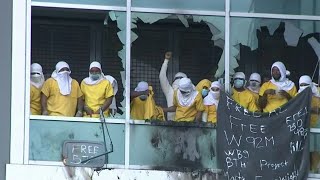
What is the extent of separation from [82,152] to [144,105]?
1.15 metres

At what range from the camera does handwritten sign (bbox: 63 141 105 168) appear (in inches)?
608

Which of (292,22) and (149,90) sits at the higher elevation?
(292,22)

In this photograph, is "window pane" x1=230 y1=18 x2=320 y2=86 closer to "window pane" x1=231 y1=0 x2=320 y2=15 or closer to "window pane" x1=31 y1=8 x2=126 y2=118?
"window pane" x1=231 y1=0 x2=320 y2=15

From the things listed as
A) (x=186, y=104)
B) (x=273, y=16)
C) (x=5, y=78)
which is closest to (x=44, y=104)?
(x=5, y=78)

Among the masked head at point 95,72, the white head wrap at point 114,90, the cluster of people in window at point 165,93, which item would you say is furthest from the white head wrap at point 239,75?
the masked head at point 95,72

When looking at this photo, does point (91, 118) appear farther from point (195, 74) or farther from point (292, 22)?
point (292, 22)

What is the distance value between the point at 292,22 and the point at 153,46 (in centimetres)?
212

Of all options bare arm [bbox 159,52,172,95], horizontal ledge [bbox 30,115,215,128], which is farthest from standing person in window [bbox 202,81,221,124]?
bare arm [bbox 159,52,172,95]

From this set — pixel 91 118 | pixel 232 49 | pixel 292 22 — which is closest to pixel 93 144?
pixel 91 118

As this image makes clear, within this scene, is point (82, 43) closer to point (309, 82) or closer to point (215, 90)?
point (215, 90)

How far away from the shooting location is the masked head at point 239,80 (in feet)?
52.6

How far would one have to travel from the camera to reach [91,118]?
51.2ft

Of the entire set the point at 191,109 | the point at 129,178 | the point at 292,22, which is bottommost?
the point at 129,178

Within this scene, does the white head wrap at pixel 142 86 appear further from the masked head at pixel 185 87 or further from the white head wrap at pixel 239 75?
the white head wrap at pixel 239 75
